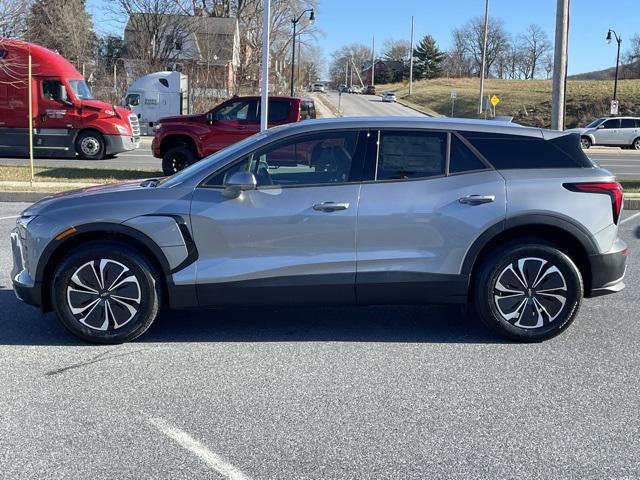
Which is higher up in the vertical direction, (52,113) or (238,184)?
(52,113)

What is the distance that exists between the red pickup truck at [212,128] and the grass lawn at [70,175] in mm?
1013

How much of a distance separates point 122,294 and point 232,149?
4.57ft

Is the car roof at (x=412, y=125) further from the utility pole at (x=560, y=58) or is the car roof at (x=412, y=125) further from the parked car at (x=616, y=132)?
the parked car at (x=616, y=132)

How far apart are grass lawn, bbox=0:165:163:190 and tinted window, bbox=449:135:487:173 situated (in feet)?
35.0

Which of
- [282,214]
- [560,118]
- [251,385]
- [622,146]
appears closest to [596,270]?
[282,214]

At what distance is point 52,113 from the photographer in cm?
2053

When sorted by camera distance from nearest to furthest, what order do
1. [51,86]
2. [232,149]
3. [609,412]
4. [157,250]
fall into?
[609,412], [157,250], [232,149], [51,86]

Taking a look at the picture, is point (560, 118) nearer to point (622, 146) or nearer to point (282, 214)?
point (282, 214)

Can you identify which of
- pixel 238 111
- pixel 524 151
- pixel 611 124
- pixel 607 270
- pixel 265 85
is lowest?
pixel 607 270

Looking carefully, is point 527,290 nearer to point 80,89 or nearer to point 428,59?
point 80,89

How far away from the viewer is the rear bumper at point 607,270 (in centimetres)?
527

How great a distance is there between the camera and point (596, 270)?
5281mm

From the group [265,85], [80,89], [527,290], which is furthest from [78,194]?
[80,89]

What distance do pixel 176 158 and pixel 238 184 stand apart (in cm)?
1165
